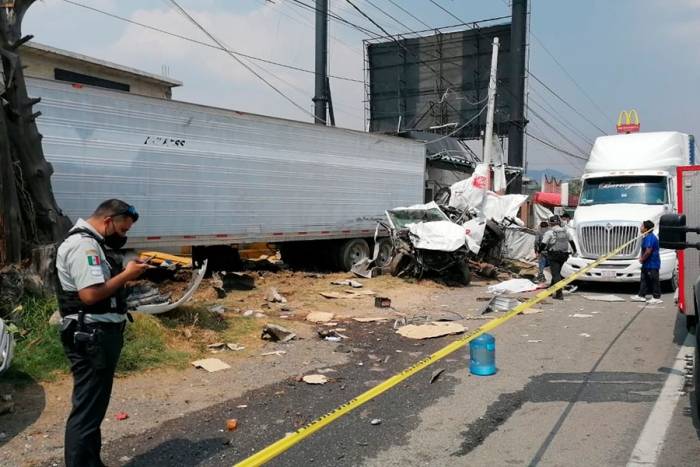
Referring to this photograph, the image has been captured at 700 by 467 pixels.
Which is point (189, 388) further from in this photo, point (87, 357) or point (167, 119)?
point (167, 119)

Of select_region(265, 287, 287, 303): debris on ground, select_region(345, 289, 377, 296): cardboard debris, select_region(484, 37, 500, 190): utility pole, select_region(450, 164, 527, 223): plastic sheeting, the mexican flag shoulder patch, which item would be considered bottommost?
select_region(345, 289, 377, 296): cardboard debris

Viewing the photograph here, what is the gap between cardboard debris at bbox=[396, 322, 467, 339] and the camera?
8.22 metres

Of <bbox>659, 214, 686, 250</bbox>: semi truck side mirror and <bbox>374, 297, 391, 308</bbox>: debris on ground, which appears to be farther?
<bbox>374, 297, 391, 308</bbox>: debris on ground

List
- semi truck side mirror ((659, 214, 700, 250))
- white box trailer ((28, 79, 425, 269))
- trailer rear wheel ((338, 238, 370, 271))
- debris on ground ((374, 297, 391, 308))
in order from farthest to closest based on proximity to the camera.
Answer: trailer rear wheel ((338, 238, 370, 271)) < debris on ground ((374, 297, 391, 308)) < white box trailer ((28, 79, 425, 269)) < semi truck side mirror ((659, 214, 700, 250))

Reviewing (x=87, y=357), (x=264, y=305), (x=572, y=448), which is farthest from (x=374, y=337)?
(x=87, y=357)

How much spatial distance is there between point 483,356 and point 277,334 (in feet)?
9.42

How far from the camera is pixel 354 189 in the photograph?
15.4m

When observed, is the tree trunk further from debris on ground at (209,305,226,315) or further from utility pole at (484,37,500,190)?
utility pole at (484,37,500,190)

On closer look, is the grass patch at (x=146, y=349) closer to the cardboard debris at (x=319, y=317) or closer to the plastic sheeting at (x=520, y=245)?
the cardboard debris at (x=319, y=317)

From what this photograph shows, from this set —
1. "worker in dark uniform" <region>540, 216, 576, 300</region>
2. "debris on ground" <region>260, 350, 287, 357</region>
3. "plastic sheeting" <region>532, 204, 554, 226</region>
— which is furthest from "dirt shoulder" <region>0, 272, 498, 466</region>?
"plastic sheeting" <region>532, 204, 554, 226</region>

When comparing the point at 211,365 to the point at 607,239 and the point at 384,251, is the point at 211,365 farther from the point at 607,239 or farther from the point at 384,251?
the point at 384,251

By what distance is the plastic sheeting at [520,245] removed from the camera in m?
20.0

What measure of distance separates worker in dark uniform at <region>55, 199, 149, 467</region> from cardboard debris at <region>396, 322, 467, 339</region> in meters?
5.20

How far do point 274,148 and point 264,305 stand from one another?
4.04 meters
